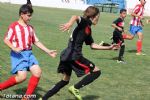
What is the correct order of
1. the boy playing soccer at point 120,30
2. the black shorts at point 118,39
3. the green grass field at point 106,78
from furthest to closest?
1. the black shorts at point 118,39
2. the boy playing soccer at point 120,30
3. the green grass field at point 106,78

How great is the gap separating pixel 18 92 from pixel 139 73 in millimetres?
4181

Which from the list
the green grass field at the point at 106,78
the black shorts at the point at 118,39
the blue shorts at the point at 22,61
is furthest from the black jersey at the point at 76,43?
the black shorts at the point at 118,39

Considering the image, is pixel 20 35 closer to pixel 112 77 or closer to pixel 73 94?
pixel 73 94

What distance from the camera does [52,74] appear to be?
412 inches

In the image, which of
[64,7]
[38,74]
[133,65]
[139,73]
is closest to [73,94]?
[38,74]

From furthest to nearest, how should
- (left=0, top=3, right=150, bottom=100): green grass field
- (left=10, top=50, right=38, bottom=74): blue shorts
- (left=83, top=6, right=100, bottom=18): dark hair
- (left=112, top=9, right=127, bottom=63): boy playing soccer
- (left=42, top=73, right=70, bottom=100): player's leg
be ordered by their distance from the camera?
1. (left=112, top=9, right=127, bottom=63): boy playing soccer
2. (left=0, top=3, right=150, bottom=100): green grass field
3. (left=42, top=73, right=70, bottom=100): player's leg
4. (left=83, top=6, right=100, bottom=18): dark hair
5. (left=10, top=50, right=38, bottom=74): blue shorts

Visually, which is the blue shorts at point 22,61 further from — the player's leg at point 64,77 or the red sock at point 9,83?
the player's leg at point 64,77

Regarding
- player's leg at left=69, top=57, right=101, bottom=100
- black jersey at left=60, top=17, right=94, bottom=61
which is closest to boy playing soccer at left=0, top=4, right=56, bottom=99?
black jersey at left=60, top=17, right=94, bottom=61

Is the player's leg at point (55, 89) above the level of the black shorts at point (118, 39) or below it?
above

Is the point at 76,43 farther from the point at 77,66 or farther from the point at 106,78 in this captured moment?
the point at 106,78

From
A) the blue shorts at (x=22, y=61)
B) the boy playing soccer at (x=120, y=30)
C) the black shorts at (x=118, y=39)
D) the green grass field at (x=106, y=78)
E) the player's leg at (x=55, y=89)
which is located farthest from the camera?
the black shorts at (x=118, y=39)

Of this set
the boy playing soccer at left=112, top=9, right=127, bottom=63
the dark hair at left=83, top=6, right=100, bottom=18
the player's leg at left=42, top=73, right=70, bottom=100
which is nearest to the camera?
the dark hair at left=83, top=6, right=100, bottom=18

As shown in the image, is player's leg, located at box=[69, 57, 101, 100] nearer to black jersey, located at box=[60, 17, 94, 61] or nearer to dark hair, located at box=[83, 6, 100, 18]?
black jersey, located at box=[60, 17, 94, 61]

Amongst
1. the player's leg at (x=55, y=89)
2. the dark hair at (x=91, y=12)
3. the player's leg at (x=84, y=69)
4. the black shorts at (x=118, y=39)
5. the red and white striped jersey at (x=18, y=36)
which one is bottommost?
the black shorts at (x=118, y=39)
